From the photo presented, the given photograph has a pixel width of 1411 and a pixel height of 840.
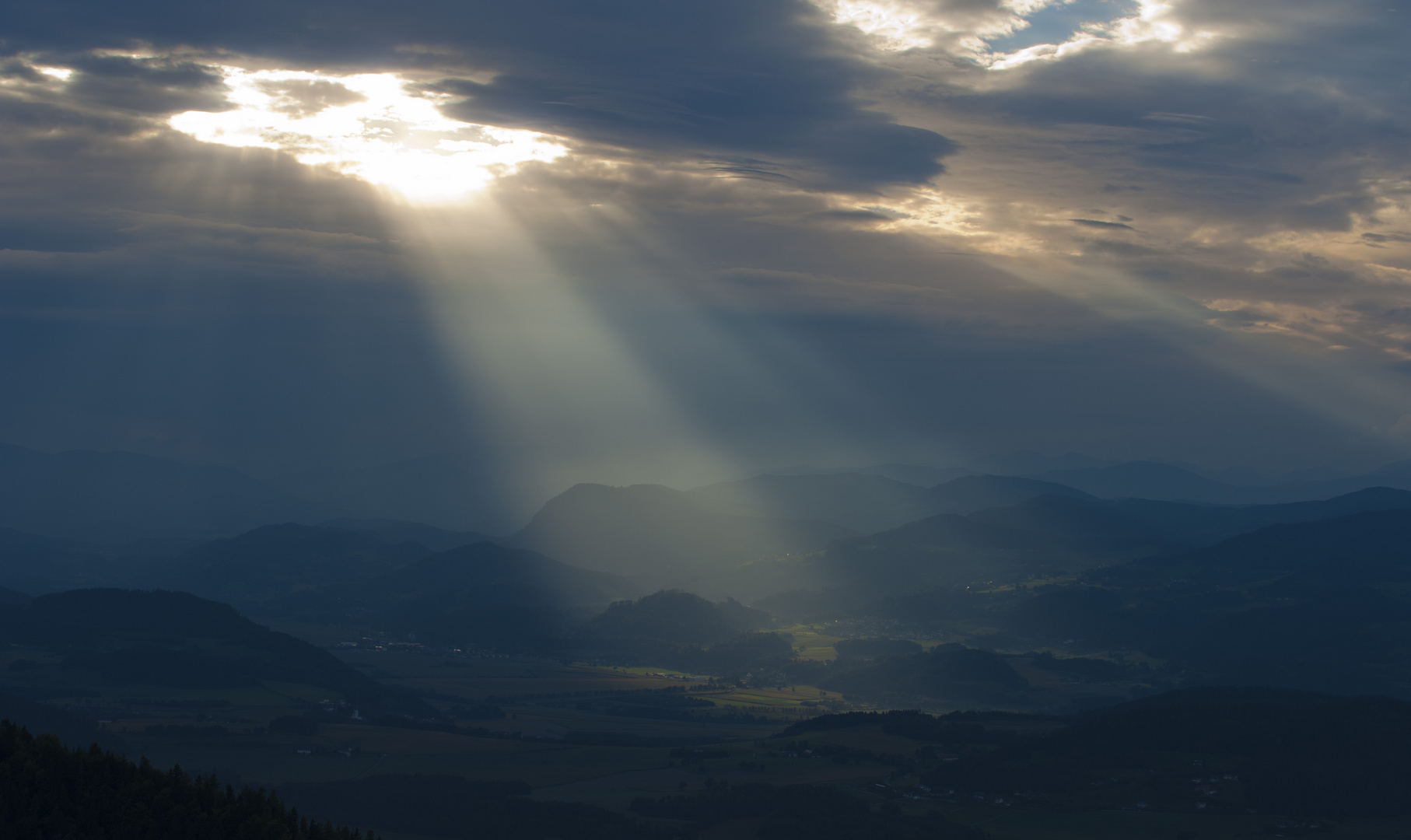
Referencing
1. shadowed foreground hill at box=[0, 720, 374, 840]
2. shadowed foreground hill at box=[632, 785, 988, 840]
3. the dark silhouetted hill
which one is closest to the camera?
shadowed foreground hill at box=[0, 720, 374, 840]

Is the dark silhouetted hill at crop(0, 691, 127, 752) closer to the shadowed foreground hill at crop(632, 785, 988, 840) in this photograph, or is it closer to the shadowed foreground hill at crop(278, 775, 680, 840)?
the shadowed foreground hill at crop(278, 775, 680, 840)

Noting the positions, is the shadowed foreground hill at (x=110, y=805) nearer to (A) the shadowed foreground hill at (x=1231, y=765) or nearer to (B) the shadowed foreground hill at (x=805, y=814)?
(B) the shadowed foreground hill at (x=805, y=814)

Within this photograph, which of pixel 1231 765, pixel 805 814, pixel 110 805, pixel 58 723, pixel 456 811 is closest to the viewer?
pixel 110 805

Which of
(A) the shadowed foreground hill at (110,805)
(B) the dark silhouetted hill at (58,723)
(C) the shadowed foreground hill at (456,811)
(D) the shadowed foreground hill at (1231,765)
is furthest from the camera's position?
(B) the dark silhouetted hill at (58,723)

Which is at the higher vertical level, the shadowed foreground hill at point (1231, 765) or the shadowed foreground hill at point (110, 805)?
the shadowed foreground hill at point (110, 805)

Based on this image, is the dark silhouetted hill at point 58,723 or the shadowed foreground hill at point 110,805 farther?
the dark silhouetted hill at point 58,723

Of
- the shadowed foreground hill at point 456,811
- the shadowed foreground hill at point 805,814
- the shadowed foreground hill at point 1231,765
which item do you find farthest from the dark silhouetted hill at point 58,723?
the shadowed foreground hill at point 1231,765

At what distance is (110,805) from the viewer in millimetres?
81688

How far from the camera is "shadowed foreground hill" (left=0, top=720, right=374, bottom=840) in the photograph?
255 ft

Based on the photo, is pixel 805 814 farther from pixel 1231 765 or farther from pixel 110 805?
pixel 110 805

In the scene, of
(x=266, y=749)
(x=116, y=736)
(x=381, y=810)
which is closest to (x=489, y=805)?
(x=381, y=810)

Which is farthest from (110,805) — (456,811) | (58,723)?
(58,723)

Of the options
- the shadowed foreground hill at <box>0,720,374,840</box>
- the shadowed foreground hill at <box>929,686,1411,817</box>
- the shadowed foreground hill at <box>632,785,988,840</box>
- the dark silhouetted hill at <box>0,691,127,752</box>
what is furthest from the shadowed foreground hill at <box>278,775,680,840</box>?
the shadowed foreground hill at <box>0,720,374,840</box>

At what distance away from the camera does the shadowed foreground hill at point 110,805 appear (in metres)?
77.8
